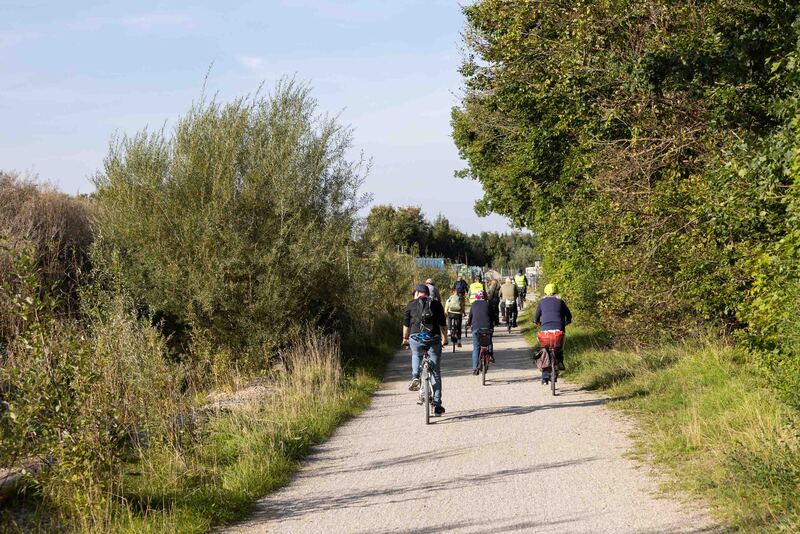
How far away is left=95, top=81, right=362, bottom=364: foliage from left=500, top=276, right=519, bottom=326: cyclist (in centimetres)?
928

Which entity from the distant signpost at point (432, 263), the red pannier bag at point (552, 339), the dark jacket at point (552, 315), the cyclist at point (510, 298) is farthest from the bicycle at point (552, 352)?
the distant signpost at point (432, 263)

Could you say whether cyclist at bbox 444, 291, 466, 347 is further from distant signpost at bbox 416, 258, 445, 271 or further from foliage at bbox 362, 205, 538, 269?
foliage at bbox 362, 205, 538, 269

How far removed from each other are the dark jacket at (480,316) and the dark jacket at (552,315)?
1.45 m

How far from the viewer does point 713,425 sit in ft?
32.0

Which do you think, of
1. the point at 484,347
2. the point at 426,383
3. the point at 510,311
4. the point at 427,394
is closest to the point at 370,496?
the point at 427,394

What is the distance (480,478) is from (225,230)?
31.8 ft

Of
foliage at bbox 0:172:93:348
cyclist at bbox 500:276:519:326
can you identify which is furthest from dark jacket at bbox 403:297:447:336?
cyclist at bbox 500:276:519:326

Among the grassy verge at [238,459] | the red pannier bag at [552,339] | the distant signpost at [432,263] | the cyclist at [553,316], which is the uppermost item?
the distant signpost at [432,263]

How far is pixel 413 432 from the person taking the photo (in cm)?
1152

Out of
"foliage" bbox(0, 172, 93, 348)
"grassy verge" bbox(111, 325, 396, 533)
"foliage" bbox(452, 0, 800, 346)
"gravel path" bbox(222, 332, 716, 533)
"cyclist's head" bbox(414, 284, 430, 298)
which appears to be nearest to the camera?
"gravel path" bbox(222, 332, 716, 533)

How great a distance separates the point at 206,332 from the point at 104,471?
9.27 metres

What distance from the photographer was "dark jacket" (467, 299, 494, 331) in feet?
53.4

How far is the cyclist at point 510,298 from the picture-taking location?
26.7 metres

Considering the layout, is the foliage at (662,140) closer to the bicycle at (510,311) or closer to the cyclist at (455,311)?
the cyclist at (455,311)
